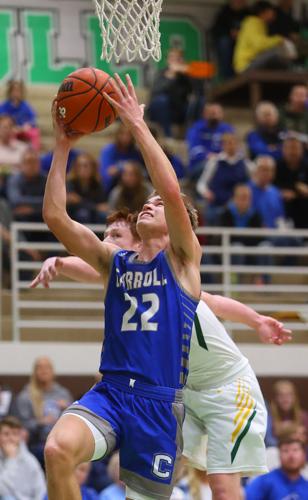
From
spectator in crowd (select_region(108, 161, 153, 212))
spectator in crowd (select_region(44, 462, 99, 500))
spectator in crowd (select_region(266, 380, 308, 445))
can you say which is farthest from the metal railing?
Result: spectator in crowd (select_region(44, 462, 99, 500))

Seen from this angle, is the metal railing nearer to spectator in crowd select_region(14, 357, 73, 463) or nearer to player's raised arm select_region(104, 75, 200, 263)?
spectator in crowd select_region(14, 357, 73, 463)

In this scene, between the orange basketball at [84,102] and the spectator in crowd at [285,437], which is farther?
the spectator in crowd at [285,437]

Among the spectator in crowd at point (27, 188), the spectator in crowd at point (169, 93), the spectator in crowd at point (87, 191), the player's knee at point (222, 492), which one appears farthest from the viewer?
the spectator in crowd at point (169, 93)

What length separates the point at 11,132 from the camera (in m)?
14.9

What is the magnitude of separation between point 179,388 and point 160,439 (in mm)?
314

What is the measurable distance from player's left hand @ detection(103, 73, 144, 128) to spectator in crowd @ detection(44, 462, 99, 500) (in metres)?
4.36

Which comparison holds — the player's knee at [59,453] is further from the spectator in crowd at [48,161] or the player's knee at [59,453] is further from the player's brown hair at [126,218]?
the spectator in crowd at [48,161]

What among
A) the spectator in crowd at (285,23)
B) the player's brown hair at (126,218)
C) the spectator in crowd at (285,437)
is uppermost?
the spectator in crowd at (285,23)

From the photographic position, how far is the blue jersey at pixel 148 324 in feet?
20.7

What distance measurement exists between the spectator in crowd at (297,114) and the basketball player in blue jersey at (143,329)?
10.5m

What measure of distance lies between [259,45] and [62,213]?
12.7m

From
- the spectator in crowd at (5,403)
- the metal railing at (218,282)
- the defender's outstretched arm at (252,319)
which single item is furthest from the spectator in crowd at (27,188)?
the defender's outstretched arm at (252,319)

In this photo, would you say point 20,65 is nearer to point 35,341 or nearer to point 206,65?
point 206,65

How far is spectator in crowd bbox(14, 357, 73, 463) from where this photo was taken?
11.4m
